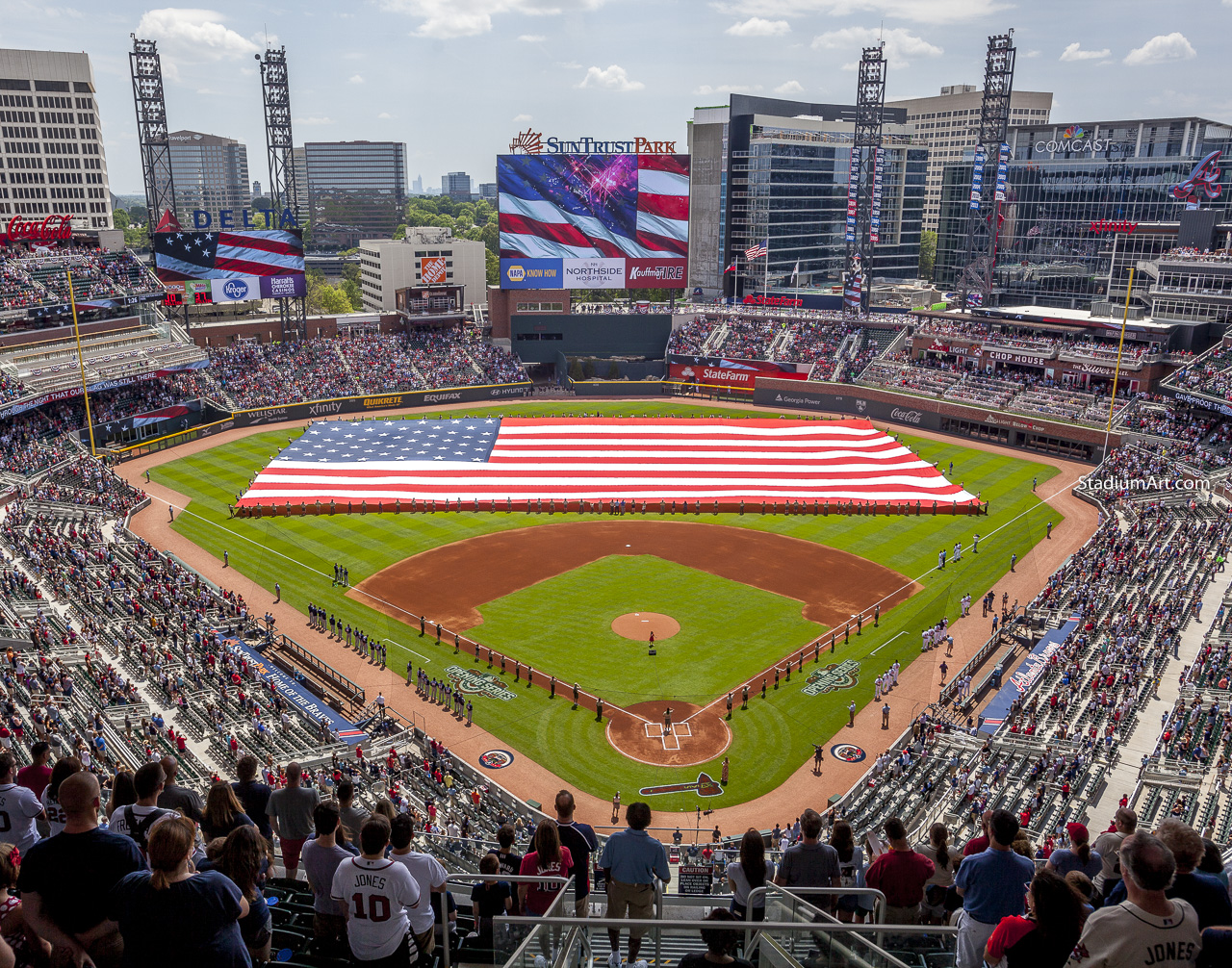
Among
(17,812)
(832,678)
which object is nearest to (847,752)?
(832,678)

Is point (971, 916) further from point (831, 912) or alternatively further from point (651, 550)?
point (651, 550)

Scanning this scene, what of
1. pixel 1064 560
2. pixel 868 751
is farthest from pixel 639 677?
pixel 1064 560

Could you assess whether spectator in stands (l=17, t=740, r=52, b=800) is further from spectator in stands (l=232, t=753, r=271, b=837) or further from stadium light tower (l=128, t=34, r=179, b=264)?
stadium light tower (l=128, t=34, r=179, b=264)

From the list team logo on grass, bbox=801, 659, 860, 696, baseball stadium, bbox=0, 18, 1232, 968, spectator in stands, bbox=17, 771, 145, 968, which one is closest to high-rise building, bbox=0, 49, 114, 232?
baseball stadium, bbox=0, 18, 1232, 968

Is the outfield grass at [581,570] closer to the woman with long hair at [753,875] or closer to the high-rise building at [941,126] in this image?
the woman with long hair at [753,875]

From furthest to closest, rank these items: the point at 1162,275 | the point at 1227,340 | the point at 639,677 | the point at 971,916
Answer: the point at 1162,275 → the point at 1227,340 → the point at 639,677 → the point at 971,916

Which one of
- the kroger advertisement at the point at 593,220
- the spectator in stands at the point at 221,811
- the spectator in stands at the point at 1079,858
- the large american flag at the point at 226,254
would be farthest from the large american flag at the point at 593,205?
the spectator in stands at the point at 1079,858
